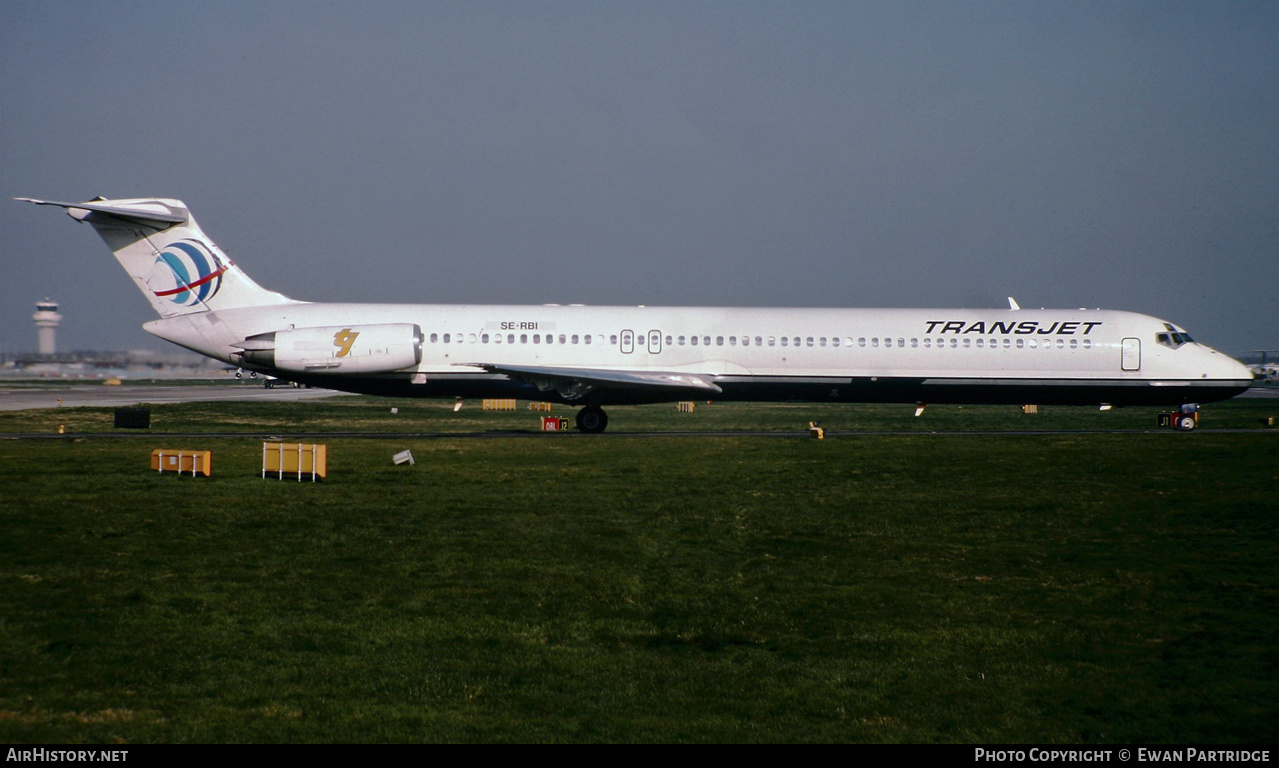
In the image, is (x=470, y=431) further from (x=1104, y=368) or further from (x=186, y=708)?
(x=186, y=708)

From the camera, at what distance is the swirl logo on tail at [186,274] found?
97.3ft

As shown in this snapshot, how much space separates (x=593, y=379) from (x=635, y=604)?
1799 centimetres

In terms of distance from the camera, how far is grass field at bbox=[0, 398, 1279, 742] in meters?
8.02

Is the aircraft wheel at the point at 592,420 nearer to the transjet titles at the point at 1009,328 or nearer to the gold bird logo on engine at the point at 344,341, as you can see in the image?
the gold bird logo on engine at the point at 344,341

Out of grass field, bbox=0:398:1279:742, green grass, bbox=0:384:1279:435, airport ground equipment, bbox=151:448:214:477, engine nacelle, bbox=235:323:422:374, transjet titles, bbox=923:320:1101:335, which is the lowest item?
grass field, bbox=0:398:1279:742

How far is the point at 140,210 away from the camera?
29.0 meters

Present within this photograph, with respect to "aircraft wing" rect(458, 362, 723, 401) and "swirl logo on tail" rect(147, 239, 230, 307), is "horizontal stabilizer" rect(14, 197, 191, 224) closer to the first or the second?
"swirl logo on tail" rect(147, 239, 230, 307)

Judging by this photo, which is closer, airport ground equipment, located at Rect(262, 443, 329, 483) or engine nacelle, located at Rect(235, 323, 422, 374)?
airport ground equipment, located at Rect(262, 443, 329, 483)

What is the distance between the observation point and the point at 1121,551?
47.1ft

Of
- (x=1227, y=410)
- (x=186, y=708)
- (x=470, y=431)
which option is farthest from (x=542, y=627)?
A: (x=1227, y=410)

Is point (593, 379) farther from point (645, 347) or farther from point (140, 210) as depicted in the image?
point (140, 210)

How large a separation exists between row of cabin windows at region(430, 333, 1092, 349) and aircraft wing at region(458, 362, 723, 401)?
2.97ft

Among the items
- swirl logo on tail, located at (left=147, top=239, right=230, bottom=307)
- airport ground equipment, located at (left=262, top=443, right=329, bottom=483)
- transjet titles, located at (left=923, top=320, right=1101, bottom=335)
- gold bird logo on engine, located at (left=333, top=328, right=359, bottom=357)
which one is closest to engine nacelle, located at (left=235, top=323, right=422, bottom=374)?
gold bird logo on engine, located at (left=333, top=328, right=359, bottom=357)

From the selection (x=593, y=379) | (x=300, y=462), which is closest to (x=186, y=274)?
(x=593, y=379)
